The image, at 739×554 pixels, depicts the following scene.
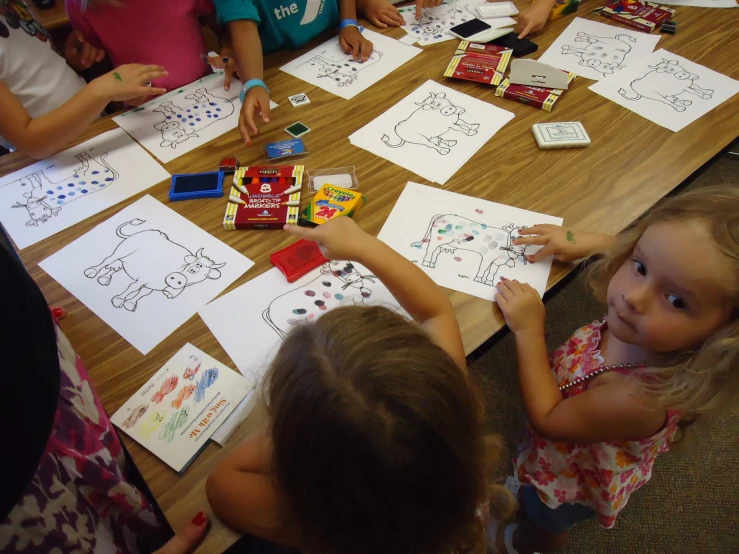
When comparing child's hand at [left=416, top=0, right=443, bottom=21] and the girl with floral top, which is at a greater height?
child's hand at [left=416, top=0, right=443, bottom=21]

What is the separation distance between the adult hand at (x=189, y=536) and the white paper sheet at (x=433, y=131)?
69cm

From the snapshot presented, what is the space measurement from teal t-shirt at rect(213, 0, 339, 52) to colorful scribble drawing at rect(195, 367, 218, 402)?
36.0 inches

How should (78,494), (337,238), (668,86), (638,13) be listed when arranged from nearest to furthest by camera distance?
(78,494), (337,238), (668,86), (638,13)

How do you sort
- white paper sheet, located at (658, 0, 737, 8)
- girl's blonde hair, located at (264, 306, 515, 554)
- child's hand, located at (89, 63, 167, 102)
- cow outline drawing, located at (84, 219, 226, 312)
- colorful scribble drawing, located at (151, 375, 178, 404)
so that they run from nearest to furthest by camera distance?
girl's blonde hair, located at (264, 306, 515, 554) → colorful scribble drawing, located at (151, 375, 178, 404) → cow outline drawing, located at (84, 219, 226, 312) → child's hand, located at (89, 63, 167, 102) → white paper sheet, located at (658, 0, 737, 8)

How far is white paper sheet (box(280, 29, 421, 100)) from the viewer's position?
1140 millimetres

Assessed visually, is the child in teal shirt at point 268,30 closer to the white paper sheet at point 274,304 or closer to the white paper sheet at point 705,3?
the white paper sheet at point 274,304

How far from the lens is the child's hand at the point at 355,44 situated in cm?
121

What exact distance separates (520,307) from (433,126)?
0.48 m

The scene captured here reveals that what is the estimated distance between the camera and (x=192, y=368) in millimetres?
669

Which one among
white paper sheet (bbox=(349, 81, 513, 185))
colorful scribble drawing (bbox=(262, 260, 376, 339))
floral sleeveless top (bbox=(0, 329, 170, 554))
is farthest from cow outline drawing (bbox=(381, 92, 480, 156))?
floral sleeveless top (bbox=(0, 329, 170, 554))

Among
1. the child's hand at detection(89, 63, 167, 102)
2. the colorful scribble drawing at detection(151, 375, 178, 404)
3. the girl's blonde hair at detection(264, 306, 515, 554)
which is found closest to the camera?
the girl's blonde hair at detection(264, 306, 515, 554)

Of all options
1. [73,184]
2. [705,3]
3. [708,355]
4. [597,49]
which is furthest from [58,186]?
[705,3]

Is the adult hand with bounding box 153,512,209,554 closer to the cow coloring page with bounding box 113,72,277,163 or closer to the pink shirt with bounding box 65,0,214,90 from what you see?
the cow coloring page with bounding box 113,72,277,163

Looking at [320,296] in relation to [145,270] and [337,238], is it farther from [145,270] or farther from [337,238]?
[145,270]
